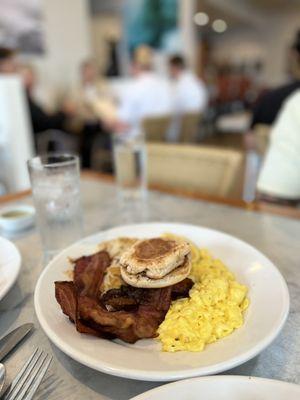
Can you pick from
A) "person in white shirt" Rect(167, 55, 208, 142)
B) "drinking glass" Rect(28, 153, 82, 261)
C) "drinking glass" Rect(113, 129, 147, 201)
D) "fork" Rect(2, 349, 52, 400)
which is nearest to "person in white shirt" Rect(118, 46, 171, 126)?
"person in white shirt" Rect(167, 55, 208, 142)

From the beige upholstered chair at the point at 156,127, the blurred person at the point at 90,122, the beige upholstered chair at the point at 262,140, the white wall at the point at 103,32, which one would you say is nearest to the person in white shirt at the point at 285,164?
the beige upholstered chair at the point at 262,140

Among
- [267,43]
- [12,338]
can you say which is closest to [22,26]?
[12,338]

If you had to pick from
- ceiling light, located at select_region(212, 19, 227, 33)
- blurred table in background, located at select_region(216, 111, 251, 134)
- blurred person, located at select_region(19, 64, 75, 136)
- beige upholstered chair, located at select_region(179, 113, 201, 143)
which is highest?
ceiling light, located at select_region(212, 19, 227, 33)

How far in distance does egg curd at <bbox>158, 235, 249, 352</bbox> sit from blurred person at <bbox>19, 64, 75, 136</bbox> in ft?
9.73

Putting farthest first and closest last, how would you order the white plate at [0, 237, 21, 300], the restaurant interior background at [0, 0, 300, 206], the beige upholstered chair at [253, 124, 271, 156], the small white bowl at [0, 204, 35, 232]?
the beige upholstered chair at [253, 124, 271, 156], the restaurant interior background at [0, 0, 300, 206], the small white bowl at [0, 204, 35, 232], the white plate at [0, 237, 21, 300]

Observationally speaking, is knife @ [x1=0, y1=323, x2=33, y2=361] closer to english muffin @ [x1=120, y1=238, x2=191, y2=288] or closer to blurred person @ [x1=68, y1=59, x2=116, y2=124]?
english muffin @ [x1=120, y1=238, x2=191, y2=288]

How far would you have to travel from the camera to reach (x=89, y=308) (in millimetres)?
478

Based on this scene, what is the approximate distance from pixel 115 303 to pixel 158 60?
5867 millimetres

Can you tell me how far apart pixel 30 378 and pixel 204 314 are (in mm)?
257

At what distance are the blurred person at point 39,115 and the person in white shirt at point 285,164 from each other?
245 centimetres

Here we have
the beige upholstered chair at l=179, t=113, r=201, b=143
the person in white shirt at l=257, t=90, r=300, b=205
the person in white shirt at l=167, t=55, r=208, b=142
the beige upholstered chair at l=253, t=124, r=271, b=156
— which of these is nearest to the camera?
the person in white shirt at l=257, t=90, r=300, b=205

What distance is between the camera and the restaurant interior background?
144 cm

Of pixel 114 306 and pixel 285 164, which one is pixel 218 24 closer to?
pixel 285 164

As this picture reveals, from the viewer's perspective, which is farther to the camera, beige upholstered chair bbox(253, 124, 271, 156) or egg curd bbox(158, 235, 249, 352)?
beige upholstered chair bbox(253, 124, 271, 156)
